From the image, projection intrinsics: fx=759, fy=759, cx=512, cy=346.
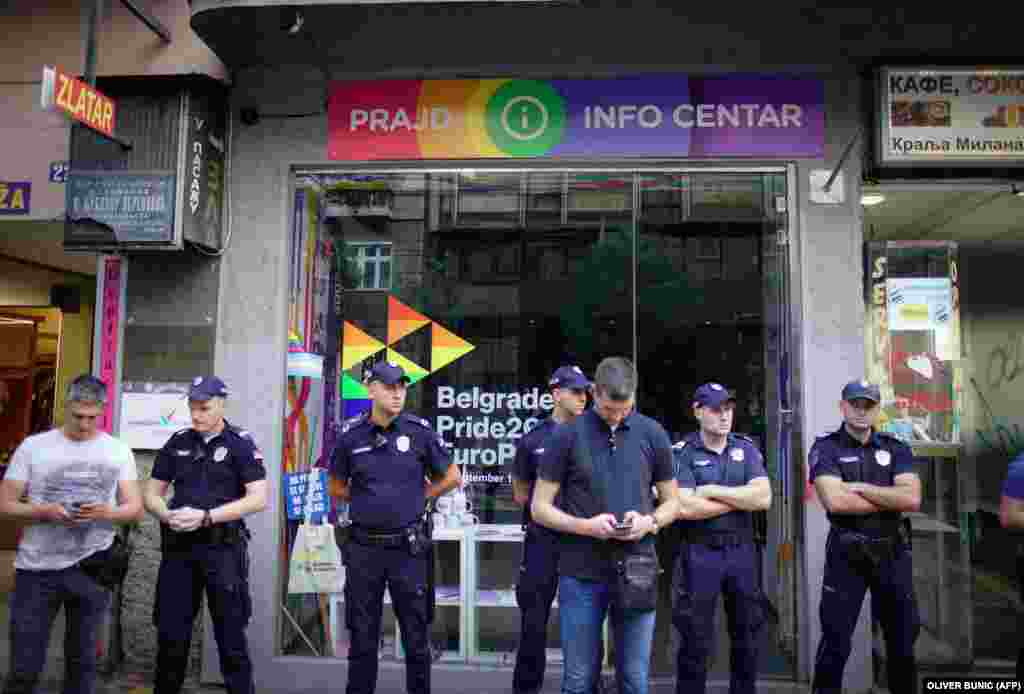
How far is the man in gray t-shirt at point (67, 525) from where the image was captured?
12.6 ft

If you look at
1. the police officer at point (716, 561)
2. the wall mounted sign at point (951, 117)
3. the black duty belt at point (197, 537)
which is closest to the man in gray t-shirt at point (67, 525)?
the black duty belt at point (197, 537)

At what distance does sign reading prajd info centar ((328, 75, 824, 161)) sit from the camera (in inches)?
217

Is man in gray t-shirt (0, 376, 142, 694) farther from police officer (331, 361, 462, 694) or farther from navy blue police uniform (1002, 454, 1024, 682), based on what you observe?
navy blue police uniform (1002, 454, 1024, 682)

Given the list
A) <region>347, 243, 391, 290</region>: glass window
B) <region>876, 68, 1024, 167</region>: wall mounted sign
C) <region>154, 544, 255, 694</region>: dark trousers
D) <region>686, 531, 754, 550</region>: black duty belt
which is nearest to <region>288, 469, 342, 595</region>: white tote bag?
<region>154, 544, 255, 694</region>: dark trousers

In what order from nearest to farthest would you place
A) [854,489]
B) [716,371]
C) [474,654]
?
[854,489] → [474,654] → [716,371]

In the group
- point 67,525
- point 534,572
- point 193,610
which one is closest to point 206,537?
point 193,610

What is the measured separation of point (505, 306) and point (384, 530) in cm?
234

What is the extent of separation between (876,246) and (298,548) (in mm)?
4898

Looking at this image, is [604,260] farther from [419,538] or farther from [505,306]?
[419,538]

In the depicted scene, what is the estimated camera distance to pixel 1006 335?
6094 mm

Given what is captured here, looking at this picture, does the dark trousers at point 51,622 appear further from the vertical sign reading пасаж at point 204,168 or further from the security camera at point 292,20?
the security camera at point 292,20

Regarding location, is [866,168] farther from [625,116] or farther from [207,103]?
[207,103]

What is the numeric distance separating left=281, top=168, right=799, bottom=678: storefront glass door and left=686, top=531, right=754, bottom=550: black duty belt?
5.01ft

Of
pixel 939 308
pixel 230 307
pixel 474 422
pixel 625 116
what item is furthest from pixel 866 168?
pixel 230 307
